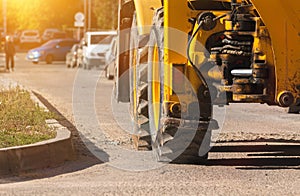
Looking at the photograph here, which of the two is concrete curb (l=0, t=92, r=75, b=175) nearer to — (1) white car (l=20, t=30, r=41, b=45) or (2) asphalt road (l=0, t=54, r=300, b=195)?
(2) asphalt road (l=0, t=54, r=300, b=195)

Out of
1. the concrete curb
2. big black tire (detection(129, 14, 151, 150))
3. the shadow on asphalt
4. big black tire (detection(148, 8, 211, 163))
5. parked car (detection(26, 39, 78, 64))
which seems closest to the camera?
the concrete curb

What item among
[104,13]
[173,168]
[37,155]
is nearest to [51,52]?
[104,13]

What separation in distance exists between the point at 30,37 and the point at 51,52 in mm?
28733

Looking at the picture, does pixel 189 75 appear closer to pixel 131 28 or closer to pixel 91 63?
pixel 131 28

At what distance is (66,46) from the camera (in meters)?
52.8

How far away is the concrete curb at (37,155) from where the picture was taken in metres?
8.91

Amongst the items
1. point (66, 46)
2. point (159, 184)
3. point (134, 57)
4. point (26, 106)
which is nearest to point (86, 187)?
point (159, 184)

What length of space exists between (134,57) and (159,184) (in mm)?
3523

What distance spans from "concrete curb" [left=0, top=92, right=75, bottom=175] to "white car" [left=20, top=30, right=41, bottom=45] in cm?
7022

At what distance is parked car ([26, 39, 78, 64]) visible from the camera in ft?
165

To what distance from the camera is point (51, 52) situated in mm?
51312

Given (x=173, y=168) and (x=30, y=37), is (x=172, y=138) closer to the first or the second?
(x=173, y=168)

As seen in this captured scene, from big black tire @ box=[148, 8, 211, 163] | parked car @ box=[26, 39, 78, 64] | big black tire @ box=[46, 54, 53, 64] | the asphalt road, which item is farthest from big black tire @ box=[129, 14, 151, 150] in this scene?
big black tire @ box=[46, 54, 53, 64]

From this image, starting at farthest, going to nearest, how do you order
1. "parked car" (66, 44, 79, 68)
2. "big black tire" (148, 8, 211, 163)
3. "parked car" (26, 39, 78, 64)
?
"parked car" (26, 39, 78, 64) < "parked car" (66, 44, 79, 68) < "big black tire" (148, 8, 211, 163)
